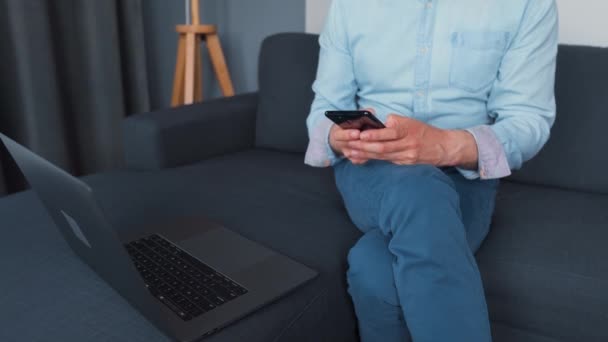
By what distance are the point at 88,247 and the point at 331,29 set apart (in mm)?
823

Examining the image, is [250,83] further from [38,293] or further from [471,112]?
[38,293]

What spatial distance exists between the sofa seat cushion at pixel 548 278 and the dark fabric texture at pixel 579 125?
0.25 metres

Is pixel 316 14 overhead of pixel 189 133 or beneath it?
overhead

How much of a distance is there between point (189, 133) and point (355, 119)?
0.77 meters

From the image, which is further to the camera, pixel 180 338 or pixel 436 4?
pixel 436 4

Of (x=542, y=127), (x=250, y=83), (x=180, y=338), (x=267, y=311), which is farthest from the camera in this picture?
(x=250, y=83)

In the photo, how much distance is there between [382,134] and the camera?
944 millimetres

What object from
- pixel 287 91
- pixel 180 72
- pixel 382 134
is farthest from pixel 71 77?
pixel 382 134

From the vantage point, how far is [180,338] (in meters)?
0.74

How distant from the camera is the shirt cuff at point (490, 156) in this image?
41.4 inches

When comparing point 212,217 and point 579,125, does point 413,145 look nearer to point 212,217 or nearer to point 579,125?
point 212,217

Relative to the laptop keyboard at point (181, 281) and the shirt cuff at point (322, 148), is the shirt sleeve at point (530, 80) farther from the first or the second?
the laptop keyboard at point (181, 281)

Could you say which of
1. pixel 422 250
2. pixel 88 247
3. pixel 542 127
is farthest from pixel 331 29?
pixel 88 247

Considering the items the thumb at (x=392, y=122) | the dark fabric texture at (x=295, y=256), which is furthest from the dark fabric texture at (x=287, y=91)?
the thumb at (x=392, y=122)
